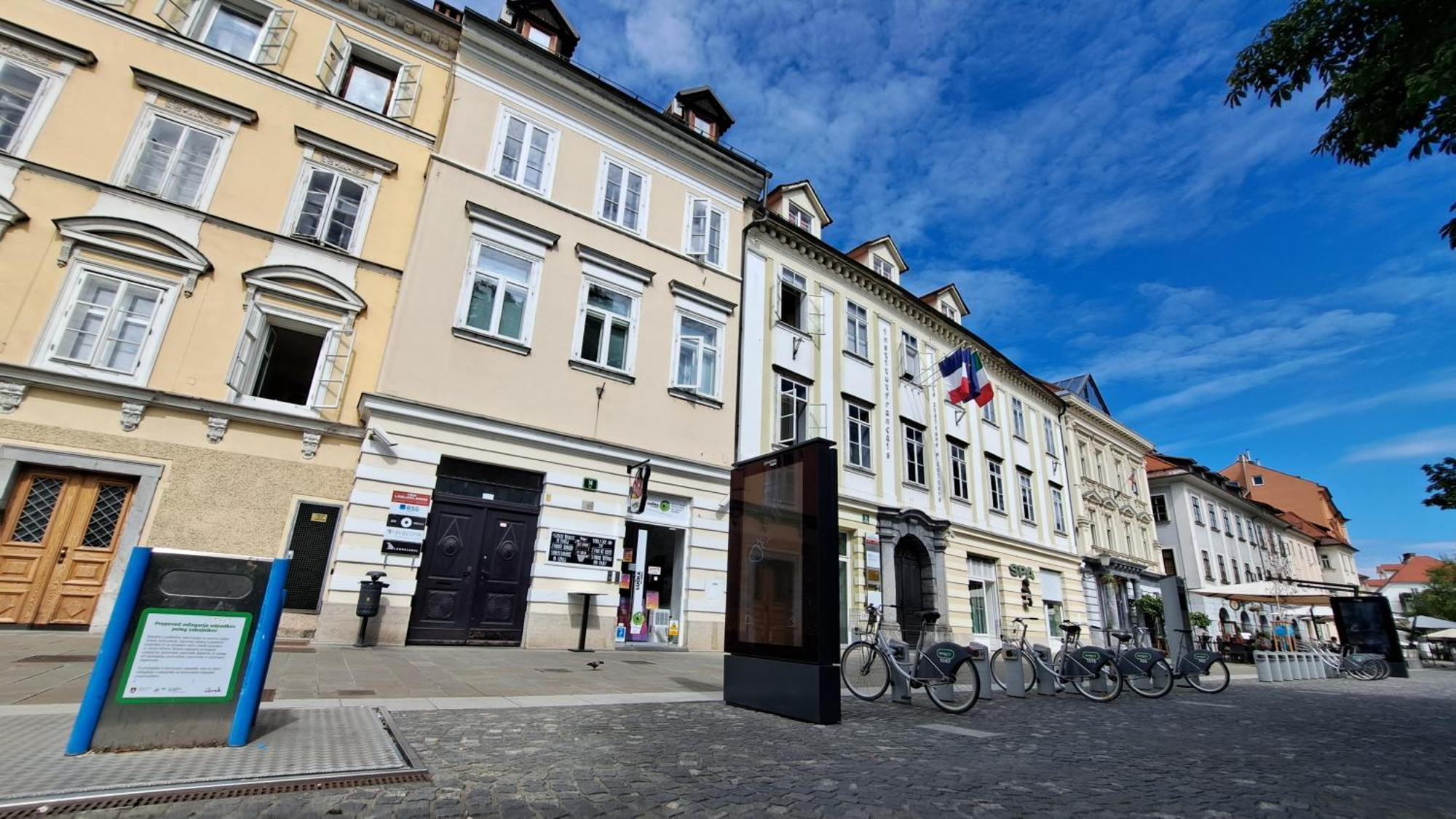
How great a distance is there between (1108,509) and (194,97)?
35174 mm

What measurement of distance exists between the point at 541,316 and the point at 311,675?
7905 millimetres

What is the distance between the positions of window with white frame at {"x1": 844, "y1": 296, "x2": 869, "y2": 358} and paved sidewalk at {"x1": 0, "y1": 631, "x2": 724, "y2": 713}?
37.5ft

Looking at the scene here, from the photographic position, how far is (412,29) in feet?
44.5

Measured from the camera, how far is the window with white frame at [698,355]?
1481cm

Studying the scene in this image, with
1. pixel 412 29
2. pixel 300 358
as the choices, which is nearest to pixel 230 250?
pixel 300 358

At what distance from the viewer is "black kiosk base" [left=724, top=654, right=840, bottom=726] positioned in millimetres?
5867

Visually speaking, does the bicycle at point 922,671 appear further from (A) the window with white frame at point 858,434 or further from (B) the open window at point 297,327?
(A) the window with white frame at point 858,434

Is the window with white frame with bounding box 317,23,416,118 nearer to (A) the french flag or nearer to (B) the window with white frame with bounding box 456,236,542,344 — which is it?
(B) the window with white frame with bounding box 456,236,542,344

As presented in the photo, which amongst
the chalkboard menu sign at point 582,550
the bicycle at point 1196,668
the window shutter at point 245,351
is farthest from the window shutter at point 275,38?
the bicycle at point 1196,668

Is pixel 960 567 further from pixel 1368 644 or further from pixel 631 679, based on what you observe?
pixel 631 679

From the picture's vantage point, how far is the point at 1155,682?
407 inches

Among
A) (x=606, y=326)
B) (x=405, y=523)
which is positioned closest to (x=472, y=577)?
(x=405, y=523)

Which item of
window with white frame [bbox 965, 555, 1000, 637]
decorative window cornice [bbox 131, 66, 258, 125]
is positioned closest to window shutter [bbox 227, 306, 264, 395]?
decorative window cornice [bbox 131, 66, 258, 125]

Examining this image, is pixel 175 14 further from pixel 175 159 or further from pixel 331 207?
pixel 331 207
